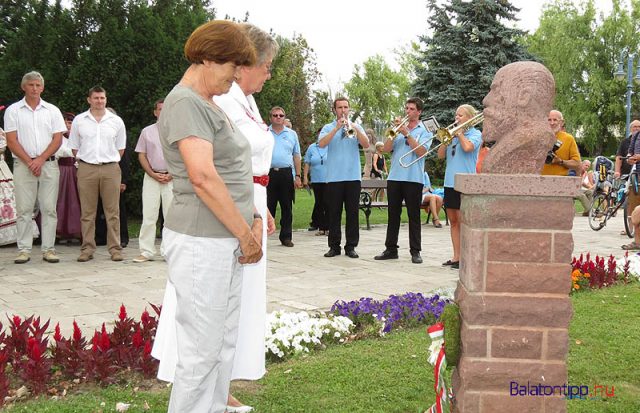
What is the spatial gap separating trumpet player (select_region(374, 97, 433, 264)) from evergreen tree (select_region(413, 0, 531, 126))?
21190mm

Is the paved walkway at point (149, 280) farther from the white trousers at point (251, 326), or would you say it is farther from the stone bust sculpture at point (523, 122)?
the stone bust sculpture at point (523, 122)

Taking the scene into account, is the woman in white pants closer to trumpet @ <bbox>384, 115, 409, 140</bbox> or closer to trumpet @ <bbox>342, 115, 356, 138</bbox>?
trumpet @ <bbox>384, 115, 409, 140</bbox>

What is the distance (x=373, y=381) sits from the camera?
4.20m

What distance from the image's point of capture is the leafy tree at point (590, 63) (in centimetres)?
4234

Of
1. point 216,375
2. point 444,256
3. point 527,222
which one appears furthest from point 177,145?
point 444,256

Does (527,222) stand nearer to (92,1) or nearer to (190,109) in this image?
(190,109)

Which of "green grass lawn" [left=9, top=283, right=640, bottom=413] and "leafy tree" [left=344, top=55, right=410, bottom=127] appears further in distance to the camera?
"leafy tree" [left=344, top=55, right=410, bottom=127]

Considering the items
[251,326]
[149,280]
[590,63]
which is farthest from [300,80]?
[251,326]

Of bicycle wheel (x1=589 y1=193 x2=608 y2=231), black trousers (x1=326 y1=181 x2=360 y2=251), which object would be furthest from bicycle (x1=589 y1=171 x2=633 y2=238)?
black trousers (x1=326 y1=181 x2=360 y2=251)

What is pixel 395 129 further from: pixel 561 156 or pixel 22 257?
pixel 22 257

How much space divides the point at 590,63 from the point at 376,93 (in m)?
21.7

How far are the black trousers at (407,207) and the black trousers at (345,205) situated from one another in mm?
507

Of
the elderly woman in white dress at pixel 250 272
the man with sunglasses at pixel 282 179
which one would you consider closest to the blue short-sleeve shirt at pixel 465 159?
the man with sunglasses at pixel 282 179

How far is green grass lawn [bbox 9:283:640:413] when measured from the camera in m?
3.80
